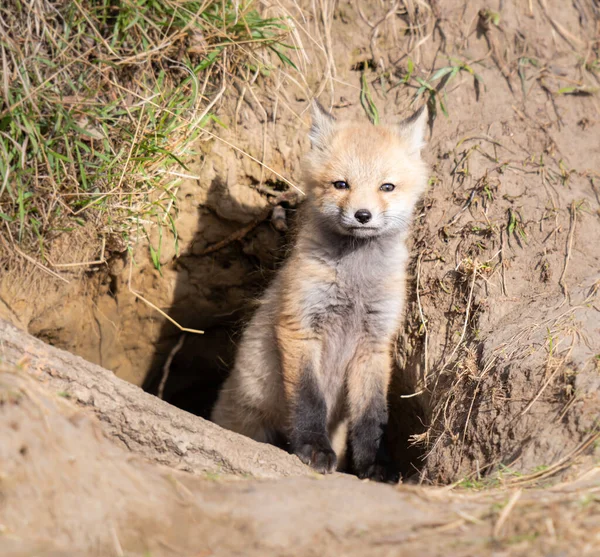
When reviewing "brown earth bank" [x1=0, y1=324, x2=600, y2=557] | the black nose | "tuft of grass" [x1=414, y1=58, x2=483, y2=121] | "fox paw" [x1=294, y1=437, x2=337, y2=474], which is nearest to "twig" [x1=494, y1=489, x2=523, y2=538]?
"brown earth bank" [x1=0, y1=324, x2=600, y2=557]

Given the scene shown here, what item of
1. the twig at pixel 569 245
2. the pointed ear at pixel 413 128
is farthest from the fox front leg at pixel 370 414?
the pointed ear at pixel 413 128

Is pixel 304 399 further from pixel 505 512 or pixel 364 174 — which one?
pixel 505 512

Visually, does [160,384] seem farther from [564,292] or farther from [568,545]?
[568,545]

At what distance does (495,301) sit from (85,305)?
3.03 metres

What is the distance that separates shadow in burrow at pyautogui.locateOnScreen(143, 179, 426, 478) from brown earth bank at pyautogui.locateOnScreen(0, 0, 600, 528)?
19mm

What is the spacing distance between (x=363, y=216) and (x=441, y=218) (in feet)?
3.60

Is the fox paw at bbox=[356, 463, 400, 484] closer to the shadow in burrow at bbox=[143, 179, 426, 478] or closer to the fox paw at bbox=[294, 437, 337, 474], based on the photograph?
the fox paw at bbox=[294, 437, 337, 474]

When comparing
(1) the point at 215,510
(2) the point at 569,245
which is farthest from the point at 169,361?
(1) the point at 215,510

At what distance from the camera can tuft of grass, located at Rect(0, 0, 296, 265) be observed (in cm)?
375

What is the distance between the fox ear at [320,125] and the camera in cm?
372

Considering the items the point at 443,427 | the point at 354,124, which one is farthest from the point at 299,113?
the point at 443,427

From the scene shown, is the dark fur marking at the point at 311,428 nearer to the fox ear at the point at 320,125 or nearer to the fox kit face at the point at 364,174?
the fox kit face at the point at 364,174

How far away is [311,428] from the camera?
335cm

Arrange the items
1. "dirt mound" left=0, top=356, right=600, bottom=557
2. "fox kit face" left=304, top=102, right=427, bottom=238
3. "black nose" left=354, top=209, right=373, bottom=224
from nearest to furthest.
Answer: "dirt mound" left=0, top=356, right=600, bottom=557, "black nose" left=354, top=209, right=373, bottom=224, "fox kit face" left=304, top=102, right=427, bottom=238
